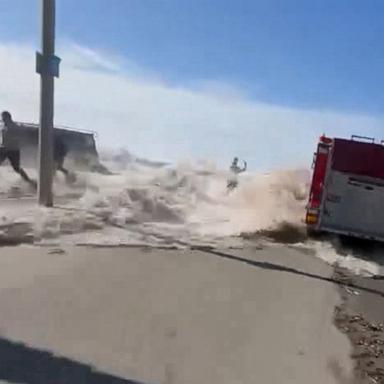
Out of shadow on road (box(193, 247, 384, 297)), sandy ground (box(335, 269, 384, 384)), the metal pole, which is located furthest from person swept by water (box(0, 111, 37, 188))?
sandy ground (box(335, 269, 384, 384))

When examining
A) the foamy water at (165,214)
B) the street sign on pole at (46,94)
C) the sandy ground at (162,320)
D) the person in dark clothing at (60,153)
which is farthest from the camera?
the person in dark clothing at (60,153)

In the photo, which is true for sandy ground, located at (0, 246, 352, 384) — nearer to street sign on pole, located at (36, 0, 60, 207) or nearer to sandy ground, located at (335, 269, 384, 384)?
sandy ground, located at (335, 269, 384, 384)

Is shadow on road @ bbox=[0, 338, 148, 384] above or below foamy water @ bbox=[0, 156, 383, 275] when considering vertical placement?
above

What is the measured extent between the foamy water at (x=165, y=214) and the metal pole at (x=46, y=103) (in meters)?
0.51

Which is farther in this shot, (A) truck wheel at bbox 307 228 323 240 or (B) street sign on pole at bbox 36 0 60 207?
(B) street sign on pole at bbox 36 0 60 207

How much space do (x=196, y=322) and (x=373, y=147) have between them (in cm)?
694

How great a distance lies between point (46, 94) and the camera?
517 inches

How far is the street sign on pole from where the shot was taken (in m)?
12.9

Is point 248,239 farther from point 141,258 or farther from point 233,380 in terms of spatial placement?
point 233,380

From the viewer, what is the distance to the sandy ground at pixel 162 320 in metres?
5.23

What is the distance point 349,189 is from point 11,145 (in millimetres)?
11275

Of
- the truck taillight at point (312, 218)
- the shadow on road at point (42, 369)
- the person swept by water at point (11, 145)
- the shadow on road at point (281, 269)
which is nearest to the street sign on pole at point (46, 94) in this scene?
the shadow on road at point (281, 269)

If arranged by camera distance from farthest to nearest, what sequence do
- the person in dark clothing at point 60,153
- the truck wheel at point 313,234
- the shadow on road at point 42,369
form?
the person in dark clothing at point 60,153, the truck wheel at point 313,234, the shadow on road at point 42,369

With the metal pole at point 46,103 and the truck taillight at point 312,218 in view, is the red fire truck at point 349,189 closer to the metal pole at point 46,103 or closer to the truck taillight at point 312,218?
the truck taillight at point 312,218
